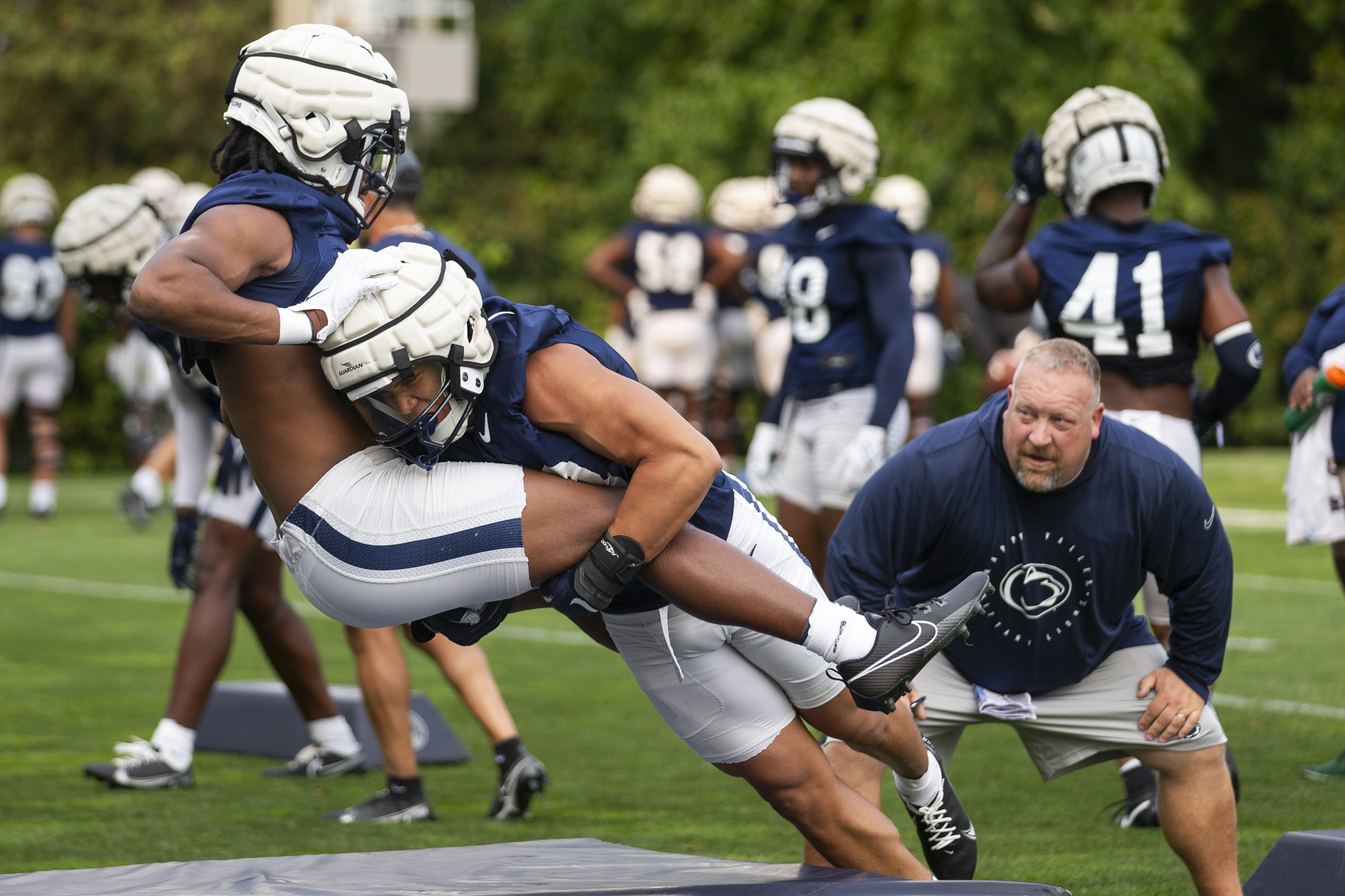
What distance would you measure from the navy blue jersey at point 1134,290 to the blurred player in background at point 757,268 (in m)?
7.27

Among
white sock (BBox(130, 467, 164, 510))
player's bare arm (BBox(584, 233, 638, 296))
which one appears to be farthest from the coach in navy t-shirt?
player's bare arm (BBox(584, 233, 638, 296))

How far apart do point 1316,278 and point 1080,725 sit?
764 inches

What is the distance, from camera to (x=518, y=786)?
16.0 feet

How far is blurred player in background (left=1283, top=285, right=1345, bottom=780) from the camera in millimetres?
5383

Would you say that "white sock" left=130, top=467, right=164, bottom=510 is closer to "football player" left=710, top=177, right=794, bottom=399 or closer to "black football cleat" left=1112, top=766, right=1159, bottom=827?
"football player" left=710, top=177, right=794, bottom=399

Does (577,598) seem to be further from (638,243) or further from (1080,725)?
(638,243)

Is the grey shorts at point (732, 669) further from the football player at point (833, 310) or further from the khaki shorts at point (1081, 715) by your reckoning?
the football player at point (833, 310)

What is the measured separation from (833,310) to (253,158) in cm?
306

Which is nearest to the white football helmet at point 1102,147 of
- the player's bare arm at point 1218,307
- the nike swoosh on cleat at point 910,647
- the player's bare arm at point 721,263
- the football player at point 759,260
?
the player's bare arm at point 1218,307

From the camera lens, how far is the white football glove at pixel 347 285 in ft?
10.3

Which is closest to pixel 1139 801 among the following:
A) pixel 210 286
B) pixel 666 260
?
pixel 210 286

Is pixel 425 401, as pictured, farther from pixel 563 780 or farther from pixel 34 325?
Answer: pixel 34 325

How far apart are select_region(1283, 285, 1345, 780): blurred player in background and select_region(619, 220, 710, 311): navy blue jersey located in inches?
329

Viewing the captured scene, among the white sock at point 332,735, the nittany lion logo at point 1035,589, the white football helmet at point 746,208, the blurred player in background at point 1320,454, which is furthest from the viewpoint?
the white football helmet at point 746,208
